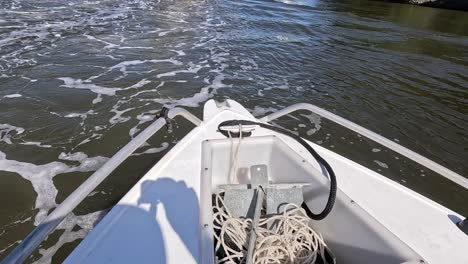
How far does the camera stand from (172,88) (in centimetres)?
651

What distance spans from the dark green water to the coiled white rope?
217 cm

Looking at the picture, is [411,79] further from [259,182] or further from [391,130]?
[259,182]

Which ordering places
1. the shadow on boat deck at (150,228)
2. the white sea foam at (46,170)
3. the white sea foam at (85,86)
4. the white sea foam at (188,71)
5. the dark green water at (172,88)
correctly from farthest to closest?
the white sea foam at (188,71) → the white sea foam at (85,86) → the dark green water at (172,88) → the white sea foam at (46,170) → the shadow on boat deck at (150,228)

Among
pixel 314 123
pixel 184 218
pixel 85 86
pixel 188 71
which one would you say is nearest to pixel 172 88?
pixel 188 71

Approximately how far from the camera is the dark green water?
3941 mm

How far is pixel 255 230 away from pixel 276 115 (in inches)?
69.3

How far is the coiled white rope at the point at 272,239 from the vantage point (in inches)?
68.2

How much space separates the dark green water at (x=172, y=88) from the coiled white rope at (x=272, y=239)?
2167mm

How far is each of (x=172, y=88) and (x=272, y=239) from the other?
5.28m

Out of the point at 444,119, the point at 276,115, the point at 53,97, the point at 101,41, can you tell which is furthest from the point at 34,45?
the point at 444,119

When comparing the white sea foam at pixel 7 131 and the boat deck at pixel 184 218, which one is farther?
the white sea foam at pixel 7 131

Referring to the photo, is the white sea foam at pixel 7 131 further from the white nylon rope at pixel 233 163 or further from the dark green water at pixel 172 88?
the white nylon rope at pixel 233 163

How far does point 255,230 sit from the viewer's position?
1.78 m

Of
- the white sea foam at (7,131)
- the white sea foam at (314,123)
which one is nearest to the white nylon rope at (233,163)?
the white sea foam at (314,123)
